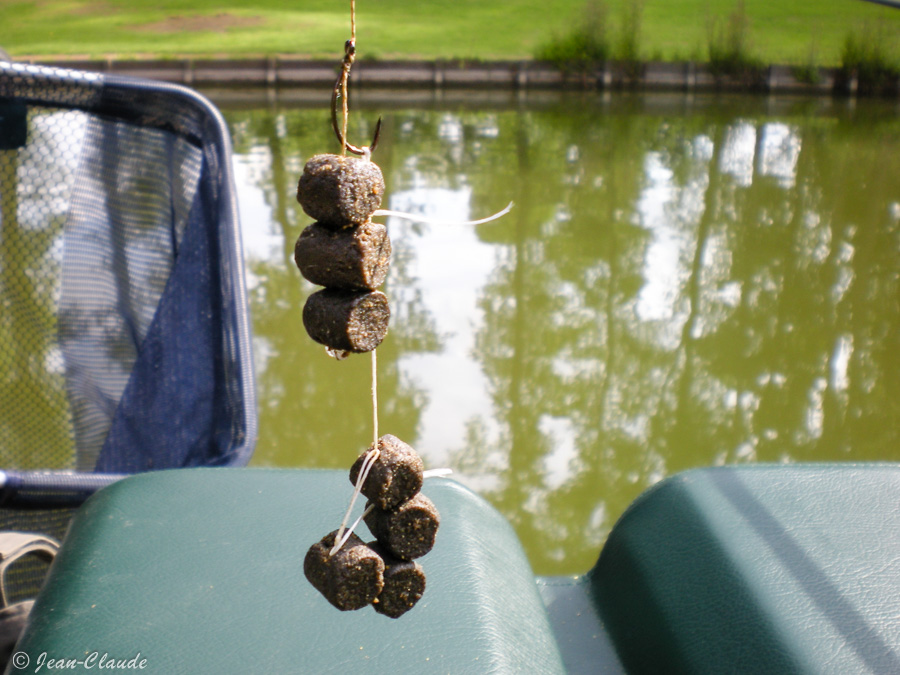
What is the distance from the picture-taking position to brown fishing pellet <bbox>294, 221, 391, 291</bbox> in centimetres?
54

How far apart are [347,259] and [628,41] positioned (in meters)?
11.8

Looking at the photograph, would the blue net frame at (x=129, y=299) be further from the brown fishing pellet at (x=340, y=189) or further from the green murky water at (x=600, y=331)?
the brown fishing pellet at (x=340, y=189)

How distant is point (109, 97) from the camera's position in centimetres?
171

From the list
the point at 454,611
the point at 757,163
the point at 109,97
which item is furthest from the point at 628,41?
the point at 454,611

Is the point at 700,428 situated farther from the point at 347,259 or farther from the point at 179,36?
the point at 179,36

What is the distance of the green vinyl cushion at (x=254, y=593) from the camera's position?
935 mm

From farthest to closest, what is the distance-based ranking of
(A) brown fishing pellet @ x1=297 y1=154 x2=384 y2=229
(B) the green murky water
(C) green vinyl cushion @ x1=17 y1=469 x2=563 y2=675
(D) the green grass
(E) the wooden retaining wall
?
(D) the green grass → (E) the wooden retaining wall → (B) the green murky water → (C) green vinyl cushion @ x1=17 y1=469 x2=563 y2=675 → (A) brown fishing pellet @ x1=297 y1=154 x2=384 y2=229

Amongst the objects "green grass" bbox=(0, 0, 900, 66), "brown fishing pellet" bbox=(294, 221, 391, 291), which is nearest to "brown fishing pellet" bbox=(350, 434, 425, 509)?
"brown fishing pellet" bbox=(294, 221, 391, 291)

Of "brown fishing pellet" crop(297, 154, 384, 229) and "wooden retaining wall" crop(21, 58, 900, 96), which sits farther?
"wooden retaining wall" crop(21, 58, 900, 96)

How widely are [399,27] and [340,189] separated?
49.7 feet

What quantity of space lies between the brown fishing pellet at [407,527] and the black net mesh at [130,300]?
1196mm

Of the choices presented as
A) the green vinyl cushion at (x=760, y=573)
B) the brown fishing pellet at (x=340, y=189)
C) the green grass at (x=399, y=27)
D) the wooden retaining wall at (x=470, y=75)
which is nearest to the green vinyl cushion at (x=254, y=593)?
the green vinyl cushion at (x=760, y=573)

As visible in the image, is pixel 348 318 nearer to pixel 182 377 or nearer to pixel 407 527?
pixel 407 527

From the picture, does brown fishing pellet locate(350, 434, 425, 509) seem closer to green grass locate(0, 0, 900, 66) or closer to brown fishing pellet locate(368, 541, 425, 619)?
brown fishing pellet locate(368, 541, 425, 619)
